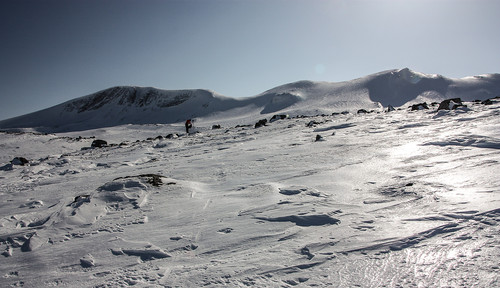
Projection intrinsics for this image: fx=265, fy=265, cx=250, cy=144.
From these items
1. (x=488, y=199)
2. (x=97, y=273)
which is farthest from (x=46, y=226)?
(x=488, y=199)

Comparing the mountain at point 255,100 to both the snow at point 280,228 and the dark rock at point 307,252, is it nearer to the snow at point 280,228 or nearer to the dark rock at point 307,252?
the snow at point 280,228

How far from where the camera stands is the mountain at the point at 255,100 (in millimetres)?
39250

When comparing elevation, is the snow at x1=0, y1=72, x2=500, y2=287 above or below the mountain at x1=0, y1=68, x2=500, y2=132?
below

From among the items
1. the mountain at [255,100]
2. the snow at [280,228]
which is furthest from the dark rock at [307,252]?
the mountain at [255,100]

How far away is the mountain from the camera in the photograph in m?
39.2

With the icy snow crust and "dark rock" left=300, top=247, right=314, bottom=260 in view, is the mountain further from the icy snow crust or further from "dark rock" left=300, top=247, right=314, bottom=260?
"dark rock" left=300, top=247, right=314, bottom=260

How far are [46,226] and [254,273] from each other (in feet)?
8.74

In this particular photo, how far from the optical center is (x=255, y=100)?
5125 cm

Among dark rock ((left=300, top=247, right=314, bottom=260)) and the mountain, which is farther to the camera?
the mountain

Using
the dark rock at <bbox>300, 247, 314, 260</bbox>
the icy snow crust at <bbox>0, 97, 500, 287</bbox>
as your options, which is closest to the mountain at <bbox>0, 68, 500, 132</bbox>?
the icy snow crust at <bbox>0, 97, 500, 287</bbox>

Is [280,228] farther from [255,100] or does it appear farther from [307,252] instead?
[255,100]

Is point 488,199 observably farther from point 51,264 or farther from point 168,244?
point 51,264

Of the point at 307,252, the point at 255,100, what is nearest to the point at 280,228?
the point at 307,252

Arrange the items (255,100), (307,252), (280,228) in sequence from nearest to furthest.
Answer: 1. (307,252)
2. (280,228)
3. (255,100)
